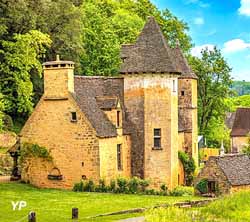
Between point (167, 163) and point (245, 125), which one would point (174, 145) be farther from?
point (245, 125)

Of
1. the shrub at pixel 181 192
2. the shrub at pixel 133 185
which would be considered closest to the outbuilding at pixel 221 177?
the shrub at pixel 181 192

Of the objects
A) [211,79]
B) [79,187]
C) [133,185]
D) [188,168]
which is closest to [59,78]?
[79,187]

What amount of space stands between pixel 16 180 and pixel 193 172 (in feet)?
43.7

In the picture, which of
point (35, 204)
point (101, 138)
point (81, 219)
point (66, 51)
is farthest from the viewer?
point (66, 51)

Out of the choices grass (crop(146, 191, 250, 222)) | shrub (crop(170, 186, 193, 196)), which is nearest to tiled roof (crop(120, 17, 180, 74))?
shrub (crop(170, 186, 193, 196))

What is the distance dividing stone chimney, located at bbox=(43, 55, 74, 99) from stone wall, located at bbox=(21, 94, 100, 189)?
1.52 feet

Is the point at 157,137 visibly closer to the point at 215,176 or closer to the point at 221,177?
the point at 215,176

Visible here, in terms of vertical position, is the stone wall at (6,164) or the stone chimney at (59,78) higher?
the stone chimney at (59,78)

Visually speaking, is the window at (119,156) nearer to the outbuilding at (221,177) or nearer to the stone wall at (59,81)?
the stone wall at (59,81)

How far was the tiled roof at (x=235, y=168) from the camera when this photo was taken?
43.7m

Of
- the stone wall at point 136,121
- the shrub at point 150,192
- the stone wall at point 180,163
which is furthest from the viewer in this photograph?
the stone wall at point 180,163

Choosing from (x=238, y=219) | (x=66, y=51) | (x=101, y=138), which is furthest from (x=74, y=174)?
(x=66, y=51)

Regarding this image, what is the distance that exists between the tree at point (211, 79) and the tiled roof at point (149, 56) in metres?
27.0

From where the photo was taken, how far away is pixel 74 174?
46.5 meters
